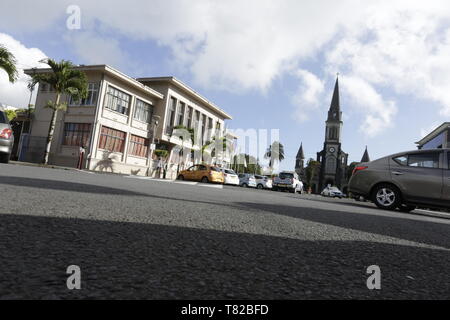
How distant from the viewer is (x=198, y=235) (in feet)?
8.61

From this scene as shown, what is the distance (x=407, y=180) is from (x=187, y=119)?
32.2 metres

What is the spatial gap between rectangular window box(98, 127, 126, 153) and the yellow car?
8.26 metres

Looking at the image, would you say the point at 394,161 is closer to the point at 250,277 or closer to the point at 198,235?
the point at 198,235

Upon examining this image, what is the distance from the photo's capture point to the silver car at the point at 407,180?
8125mm

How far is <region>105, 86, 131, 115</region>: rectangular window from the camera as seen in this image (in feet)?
94.5

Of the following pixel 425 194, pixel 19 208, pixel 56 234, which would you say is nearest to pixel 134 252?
pixel 56 234

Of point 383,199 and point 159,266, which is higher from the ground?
point 383,199

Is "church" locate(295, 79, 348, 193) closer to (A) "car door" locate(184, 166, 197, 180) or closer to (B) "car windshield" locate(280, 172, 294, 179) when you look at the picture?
(B) "car windshield" locate(280, 172, 294, 179)

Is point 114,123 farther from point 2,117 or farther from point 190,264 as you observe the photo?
point 190,264

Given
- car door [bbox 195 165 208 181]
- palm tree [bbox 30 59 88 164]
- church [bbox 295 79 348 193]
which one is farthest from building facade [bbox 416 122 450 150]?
church [bbox 295 79 348 193]

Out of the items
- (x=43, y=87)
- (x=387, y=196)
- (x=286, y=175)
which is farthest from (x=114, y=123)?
(x=387, y=196)
